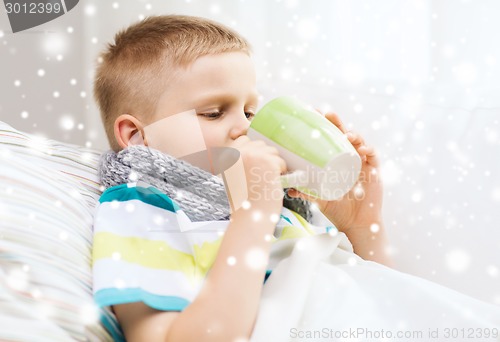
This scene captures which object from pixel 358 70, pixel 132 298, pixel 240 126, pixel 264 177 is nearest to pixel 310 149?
pixel 264 177

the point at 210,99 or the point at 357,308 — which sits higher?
the point at 210,99

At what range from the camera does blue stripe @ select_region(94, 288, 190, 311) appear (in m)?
0.74

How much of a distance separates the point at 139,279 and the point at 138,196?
0.54ft

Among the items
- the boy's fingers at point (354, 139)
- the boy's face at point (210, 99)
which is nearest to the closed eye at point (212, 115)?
the boy's face at point (210, 99)

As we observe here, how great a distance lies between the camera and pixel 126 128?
1.08m

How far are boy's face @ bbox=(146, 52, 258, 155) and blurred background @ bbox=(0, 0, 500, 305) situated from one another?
0.44 meters

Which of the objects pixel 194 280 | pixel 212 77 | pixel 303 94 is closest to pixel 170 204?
pixel 194 280

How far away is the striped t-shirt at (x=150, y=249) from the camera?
0.77 meters

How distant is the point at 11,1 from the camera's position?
1664mm

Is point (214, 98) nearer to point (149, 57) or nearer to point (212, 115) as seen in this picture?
point (212, 115)

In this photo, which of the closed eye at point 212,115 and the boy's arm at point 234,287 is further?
the closed eye at point 212,115

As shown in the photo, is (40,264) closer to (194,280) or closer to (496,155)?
(194,280)

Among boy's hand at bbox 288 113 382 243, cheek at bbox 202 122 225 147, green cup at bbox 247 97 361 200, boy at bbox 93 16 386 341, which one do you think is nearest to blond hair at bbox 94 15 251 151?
boy at bbox 93 16 386 341

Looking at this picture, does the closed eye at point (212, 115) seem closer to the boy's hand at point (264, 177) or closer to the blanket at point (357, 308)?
the boy's hand at point (264, 177)
